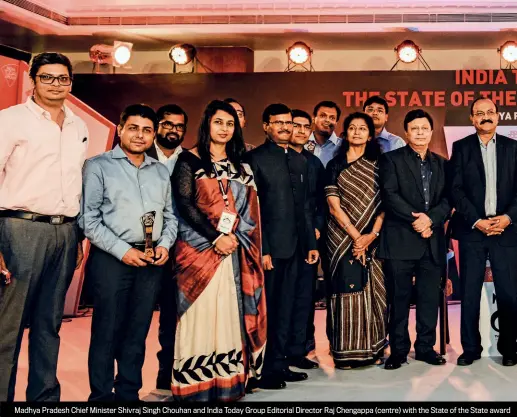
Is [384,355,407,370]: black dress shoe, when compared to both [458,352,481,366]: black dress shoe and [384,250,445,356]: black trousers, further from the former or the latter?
[458,352,481,366]: black dress shoe

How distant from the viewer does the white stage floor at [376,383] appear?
10.7 ft

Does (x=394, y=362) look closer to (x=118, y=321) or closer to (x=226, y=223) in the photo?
(x=226, y=223)

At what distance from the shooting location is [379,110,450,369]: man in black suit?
12.8 feet

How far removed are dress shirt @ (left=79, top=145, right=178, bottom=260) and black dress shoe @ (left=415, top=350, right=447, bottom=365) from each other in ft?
6.35

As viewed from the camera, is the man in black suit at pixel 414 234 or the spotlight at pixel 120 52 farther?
the spotlight at pixel 120 52

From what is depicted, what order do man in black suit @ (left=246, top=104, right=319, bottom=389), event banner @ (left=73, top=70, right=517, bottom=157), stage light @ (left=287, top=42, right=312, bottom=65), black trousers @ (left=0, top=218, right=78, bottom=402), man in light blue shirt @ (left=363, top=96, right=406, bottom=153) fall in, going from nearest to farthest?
black trousers @ (left=0, top=218, right=78, bottom=402)
man in black suit @ (left=246, top=104, right=319, bottom=389)
man in light blue shirt @ (left=363, top=96, right=406, bottom=153)
event banner @ (left=73, top=70, right=517, bottom=157)
stage light @ (left=287, top=42, right=312, bottom=65)

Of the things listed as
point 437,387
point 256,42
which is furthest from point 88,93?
point 437,387

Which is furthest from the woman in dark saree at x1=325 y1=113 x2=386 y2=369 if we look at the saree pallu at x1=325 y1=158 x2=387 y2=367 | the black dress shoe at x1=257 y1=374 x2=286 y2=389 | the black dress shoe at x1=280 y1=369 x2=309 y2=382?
the black dress shoe at x1=257 y1=374 x2=286 y2=389

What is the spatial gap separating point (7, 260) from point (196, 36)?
15.4ft

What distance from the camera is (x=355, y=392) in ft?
11.1

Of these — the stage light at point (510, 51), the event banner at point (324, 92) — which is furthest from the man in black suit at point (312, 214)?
the stage light at point (510, 51)

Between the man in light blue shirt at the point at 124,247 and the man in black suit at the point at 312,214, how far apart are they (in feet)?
3.75

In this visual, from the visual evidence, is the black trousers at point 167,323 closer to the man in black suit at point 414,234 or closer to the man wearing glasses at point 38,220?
the man wearing glasses at point 38,220

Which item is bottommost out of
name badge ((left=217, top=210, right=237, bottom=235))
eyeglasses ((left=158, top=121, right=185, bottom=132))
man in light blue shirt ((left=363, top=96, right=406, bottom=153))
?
name badge ((left=217, top=210, right=237, bottom=235))
